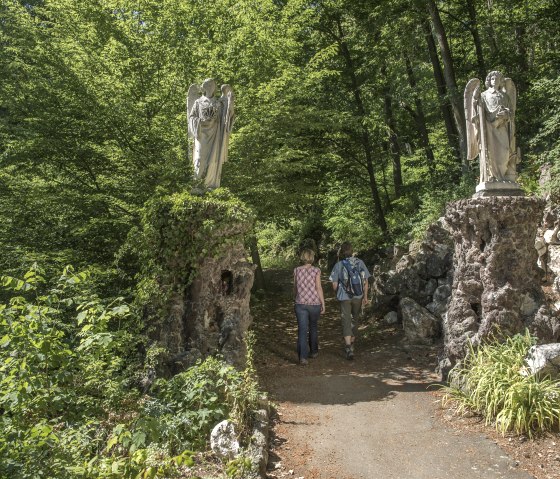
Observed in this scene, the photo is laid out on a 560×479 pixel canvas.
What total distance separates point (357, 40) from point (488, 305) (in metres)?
10.8

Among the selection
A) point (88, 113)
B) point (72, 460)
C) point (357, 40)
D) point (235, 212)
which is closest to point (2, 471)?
point (72, 460)

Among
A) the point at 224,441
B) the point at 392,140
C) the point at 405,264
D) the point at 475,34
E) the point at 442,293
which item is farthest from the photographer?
the point at 392,140

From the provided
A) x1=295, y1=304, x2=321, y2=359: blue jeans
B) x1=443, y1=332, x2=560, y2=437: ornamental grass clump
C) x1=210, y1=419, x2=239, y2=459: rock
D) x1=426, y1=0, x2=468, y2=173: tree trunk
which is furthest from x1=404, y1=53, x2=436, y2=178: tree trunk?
x1=210, y1=419, x2=239, y2=459: rock

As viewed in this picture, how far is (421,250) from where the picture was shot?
1059 centimetres

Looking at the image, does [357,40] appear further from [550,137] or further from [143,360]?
[143,360]

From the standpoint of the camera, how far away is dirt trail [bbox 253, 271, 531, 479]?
15.9 feet

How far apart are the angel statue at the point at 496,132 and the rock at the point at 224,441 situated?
462 cm

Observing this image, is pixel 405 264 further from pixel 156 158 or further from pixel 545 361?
pixel 156 158

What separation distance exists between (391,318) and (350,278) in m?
2.37

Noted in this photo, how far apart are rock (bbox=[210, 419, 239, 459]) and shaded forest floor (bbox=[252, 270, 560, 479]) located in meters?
0.47

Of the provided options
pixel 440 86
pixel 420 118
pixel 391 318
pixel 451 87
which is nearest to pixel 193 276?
pixel 391 318

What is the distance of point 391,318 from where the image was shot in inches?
414

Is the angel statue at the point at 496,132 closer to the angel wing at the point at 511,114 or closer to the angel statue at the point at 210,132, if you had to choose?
the angel wing at the point at 511,114

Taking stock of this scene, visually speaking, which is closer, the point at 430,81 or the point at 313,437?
the point at 313,437
